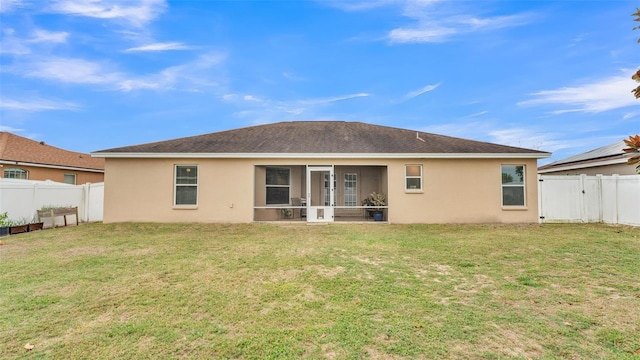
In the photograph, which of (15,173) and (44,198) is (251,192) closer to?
(44,198)

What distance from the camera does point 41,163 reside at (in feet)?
54.5

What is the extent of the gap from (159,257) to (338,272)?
4160 millimetres

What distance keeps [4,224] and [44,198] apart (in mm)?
1791

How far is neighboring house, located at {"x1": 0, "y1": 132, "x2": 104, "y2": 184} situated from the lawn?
39.0ft

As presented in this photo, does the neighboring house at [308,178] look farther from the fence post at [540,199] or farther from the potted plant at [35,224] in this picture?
the potted plant at [35,224]

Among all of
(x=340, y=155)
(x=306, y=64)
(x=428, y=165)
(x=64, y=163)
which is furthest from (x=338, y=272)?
(x=64, y=163)

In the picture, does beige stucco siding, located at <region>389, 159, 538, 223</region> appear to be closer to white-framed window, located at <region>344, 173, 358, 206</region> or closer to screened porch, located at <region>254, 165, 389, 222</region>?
screened porch, located at <region>254, 165, 389, 222</region>

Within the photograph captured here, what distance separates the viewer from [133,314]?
3.69m

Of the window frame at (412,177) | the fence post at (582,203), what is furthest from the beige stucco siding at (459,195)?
the fence post at (582,203)

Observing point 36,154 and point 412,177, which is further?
point 36,154

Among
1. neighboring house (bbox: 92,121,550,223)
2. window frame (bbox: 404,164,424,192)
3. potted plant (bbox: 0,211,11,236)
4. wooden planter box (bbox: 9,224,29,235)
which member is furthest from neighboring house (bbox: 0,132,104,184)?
window frame (bbox: 404,164,424,192)

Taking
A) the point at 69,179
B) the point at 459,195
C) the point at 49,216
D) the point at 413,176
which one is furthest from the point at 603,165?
the point at 69,179

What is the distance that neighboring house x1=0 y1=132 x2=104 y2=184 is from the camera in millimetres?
15727

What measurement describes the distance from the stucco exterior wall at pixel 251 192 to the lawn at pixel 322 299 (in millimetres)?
3671
